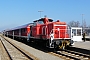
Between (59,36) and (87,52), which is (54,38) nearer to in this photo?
(59,36)

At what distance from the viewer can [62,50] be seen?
18.5 m

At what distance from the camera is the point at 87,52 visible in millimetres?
15367

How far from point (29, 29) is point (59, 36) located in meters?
11.1

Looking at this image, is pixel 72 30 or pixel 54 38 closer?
Answer: pixel 54 38

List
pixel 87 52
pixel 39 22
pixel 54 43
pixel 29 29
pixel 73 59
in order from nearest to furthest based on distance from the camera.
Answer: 1. pixel 73 59
2. pixel 87 52
3. pixel 54 43
4. pixel 39 22
5. pixel 29 29

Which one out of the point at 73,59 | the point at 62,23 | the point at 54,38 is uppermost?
the point at 62,23

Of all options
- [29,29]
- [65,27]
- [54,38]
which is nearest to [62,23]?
[65,27]

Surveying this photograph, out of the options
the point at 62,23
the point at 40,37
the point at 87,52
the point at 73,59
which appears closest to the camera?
the point at 73,59

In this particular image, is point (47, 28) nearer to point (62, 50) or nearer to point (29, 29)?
point (62, 50)

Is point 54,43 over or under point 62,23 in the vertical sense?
under

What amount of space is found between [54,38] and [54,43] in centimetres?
45

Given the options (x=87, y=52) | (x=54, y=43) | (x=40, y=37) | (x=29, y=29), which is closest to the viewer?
(x=87, y=52)

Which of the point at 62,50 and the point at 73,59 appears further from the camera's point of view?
the point at 62,50

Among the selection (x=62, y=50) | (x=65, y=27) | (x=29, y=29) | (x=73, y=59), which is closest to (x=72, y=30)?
(x=65, y=27)
